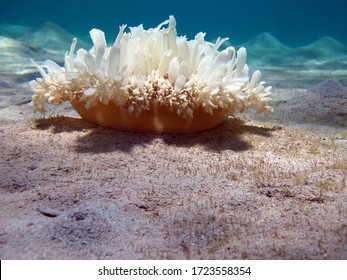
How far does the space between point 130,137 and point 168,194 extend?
116cm

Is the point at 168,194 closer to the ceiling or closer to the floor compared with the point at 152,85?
closer to the floor

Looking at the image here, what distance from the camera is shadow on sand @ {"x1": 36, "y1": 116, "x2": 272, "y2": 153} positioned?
3.17 meters

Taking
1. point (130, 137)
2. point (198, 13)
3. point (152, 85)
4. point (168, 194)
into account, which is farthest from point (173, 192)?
point (198, 13)

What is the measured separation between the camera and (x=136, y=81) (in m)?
3.27

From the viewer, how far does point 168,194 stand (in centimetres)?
236

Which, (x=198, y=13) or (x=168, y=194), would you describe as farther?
(x=198, y=13)

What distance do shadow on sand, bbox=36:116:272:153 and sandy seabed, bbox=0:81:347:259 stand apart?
0.01 m

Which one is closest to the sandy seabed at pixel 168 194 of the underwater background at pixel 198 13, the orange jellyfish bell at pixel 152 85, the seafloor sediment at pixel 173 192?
the seafloor sediment at pixel 173 192

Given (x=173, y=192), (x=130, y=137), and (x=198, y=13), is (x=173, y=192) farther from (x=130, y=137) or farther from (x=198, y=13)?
(x=198, y=13)

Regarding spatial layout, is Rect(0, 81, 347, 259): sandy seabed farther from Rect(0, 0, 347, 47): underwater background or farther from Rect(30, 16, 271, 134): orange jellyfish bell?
Rect(0, 0, 347, 47): underwater background

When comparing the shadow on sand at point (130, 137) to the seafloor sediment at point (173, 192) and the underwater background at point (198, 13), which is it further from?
the underwater background at point (198, 13)

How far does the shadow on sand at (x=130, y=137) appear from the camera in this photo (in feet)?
10.4
